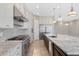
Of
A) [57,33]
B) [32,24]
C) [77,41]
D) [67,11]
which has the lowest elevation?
[77,41]

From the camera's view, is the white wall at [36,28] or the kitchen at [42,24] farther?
the white wall at [36,28]

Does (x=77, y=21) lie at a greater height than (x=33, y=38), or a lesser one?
greater

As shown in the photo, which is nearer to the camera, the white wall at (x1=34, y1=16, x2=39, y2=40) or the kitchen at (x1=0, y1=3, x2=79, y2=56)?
the kitchen at (x1=0, y1=3, x2=79, y2=56)

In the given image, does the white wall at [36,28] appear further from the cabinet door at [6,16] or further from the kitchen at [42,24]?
the cabinet door at [6,16]

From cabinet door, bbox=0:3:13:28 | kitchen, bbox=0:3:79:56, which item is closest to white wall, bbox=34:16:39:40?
kitchen, bbox=0:3:79:56

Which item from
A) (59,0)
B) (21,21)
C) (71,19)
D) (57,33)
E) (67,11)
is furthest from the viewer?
(21,21)

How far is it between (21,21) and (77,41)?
1.43 metres

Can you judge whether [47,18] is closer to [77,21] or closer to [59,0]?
[59,0]

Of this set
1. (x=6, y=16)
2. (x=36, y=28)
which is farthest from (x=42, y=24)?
(x=6, y=16)

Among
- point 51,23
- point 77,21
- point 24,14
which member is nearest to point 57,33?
point 51,23

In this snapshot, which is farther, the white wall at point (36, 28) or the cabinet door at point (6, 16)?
the white wall at point (36, 28)

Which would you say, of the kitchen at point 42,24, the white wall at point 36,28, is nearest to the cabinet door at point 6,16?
the kitchen at point 42,24

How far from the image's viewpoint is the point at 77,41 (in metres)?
2.72

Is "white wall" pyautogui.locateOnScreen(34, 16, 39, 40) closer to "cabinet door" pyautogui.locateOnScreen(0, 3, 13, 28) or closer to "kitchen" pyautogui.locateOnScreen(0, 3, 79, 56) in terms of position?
"kitchen" pyautogui.locateOnScreen(0, 3, 79, 56)
